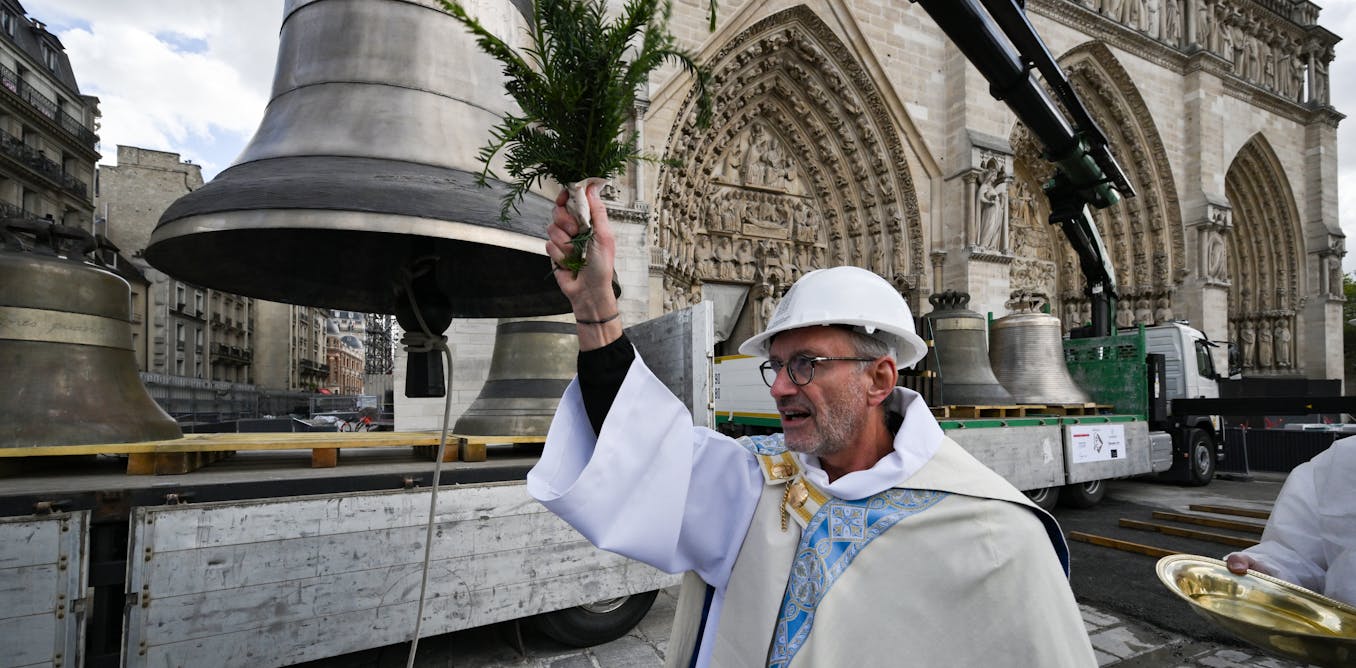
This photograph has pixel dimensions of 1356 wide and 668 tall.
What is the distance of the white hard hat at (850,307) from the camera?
1306 millimetres

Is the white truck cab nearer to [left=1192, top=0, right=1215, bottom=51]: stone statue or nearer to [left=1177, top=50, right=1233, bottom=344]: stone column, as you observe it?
[left=1177, top=50, right=1233, bottom=344]: stone column

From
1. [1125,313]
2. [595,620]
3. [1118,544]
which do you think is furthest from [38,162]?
[1125,313]

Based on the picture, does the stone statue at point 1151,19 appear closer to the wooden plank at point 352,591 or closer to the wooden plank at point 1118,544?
the wooden plank at point 1118,544

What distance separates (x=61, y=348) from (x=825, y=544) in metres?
3.00

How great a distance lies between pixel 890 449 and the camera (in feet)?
4.81

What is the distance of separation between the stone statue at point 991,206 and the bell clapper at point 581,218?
13.6 m

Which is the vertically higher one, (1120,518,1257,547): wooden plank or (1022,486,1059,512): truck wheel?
(1022,486,1059,512): truck wheel

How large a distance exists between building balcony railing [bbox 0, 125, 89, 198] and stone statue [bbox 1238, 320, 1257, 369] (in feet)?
140

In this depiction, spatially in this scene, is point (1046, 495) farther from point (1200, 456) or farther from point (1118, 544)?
point (1200, 456)

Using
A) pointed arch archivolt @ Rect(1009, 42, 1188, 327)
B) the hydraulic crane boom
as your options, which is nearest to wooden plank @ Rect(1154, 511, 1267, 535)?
the hydraulic crane boom

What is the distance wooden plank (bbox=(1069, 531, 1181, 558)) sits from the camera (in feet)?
19.1

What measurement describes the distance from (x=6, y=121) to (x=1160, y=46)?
37.2 meters

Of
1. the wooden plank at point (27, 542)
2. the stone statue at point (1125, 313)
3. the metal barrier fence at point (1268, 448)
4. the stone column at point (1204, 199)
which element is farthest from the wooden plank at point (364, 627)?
the stone column at point (1204, 199)

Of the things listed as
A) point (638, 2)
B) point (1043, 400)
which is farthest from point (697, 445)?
point (1043, 400)
